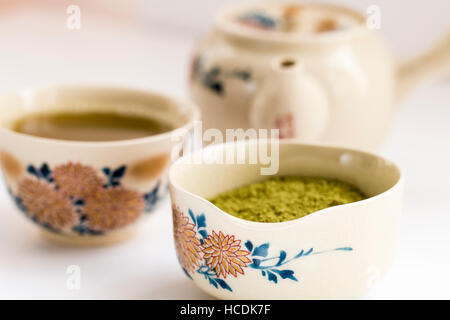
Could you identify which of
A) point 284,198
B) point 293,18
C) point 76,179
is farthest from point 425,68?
point 76,179

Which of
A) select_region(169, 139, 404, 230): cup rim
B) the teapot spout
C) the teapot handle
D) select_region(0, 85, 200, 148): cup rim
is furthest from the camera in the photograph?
the teapot spout

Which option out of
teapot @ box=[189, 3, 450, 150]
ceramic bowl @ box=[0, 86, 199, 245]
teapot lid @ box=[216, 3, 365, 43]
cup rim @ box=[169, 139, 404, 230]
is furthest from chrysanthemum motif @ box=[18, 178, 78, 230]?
teapot lid @ box=[216, 3, 365, 43]

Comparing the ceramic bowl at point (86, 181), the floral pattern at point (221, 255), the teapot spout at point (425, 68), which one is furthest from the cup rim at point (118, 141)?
the teapot spout at point (425, 68)

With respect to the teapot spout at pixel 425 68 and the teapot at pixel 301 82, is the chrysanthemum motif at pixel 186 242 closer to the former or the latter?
the teapot at pixel 301 82

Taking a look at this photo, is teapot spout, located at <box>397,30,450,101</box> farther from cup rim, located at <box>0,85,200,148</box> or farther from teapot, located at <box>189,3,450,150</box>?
cup rim, located at <box>0,85,200,148</box>

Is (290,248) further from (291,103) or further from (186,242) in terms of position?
(291,103)

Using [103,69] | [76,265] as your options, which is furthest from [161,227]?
[103,69]

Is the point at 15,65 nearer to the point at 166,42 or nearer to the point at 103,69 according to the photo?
the point at 103,69
